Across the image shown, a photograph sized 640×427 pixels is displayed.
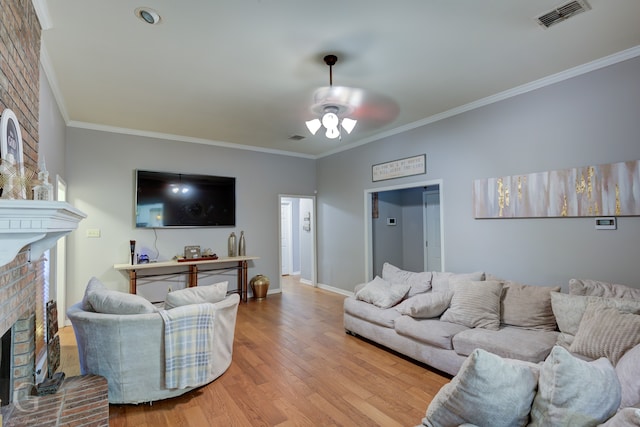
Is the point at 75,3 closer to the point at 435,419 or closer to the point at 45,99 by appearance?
the point at 45,99

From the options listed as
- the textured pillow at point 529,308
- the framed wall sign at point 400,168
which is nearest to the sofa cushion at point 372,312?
the textured pillow at point 529,308

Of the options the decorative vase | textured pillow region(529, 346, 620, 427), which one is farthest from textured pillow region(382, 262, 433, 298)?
textured pillow region(529, 346, 620, 427)

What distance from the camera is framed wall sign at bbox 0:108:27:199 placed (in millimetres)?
1562

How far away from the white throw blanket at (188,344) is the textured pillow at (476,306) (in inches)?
86.6

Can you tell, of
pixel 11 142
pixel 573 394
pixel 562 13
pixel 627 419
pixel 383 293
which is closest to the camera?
pixel 627 419

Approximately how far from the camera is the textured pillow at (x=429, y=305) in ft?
10.5

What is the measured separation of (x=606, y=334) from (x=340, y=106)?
2702mm

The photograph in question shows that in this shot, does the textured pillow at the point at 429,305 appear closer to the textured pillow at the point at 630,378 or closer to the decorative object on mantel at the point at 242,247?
the textured pillow at the point at 630,378

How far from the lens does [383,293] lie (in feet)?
12.2

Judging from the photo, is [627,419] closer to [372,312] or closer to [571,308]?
[571,308]

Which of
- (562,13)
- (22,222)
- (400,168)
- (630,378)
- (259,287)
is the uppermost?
(562,13)

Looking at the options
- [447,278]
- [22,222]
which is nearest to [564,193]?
[447,278]

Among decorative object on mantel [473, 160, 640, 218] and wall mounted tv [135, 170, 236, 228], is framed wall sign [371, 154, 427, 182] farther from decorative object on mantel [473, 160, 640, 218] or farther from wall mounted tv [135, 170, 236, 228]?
wall mounted tv [135, 170, 236, 228]

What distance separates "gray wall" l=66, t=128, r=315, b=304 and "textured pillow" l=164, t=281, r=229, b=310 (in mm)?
2639
